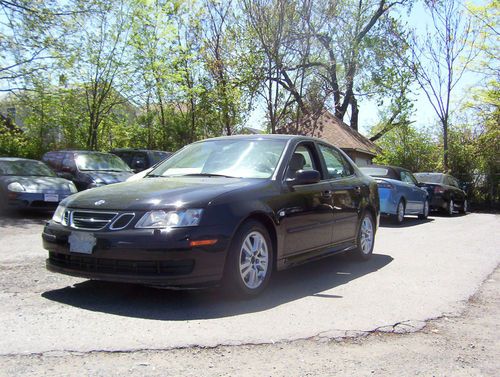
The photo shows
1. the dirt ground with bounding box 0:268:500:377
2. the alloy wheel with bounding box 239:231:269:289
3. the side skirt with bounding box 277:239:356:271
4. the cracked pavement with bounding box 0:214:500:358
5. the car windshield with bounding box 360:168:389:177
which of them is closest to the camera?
the dirt ground with bounding box 0:268:500:377

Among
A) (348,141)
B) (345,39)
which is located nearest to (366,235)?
(345,39)

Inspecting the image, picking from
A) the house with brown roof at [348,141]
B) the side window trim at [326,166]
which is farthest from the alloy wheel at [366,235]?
the house with brown roof at [348,141]

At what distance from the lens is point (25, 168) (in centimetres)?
1226

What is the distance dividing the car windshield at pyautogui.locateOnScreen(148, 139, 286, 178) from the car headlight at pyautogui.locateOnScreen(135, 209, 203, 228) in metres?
1.16

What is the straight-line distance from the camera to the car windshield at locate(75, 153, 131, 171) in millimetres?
13444

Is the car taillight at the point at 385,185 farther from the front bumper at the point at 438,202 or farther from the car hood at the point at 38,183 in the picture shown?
the car hood at the point at 38,183

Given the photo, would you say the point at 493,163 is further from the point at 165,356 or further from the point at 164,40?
the point at 165,356

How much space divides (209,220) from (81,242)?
117 cm

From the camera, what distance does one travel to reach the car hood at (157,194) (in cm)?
459

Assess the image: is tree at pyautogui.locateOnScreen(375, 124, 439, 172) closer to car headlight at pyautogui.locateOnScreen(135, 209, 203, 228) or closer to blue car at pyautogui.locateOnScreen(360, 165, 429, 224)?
blue car at pyautogui.locateOnScreen(360, 165, 429, 224)

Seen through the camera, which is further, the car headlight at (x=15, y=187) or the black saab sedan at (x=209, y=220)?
the car headlight at (x=15, y=187)

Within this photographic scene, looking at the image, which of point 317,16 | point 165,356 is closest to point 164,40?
point 317,16

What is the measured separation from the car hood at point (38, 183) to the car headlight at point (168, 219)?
7672 millimetres

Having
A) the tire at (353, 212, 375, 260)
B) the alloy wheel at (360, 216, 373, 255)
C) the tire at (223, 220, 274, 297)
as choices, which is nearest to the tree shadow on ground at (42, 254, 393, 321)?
the tire at (223, 220, 274, 297)
